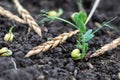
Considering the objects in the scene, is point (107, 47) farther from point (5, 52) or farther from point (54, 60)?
point (5, 52)

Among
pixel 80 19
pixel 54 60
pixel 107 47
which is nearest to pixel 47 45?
pixel 54 60

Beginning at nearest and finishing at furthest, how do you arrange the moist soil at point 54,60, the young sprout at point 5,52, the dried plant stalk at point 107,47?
the moist soil at point 54,60
the young sprout at point 5,52
the dried plant stalk at point 107,47

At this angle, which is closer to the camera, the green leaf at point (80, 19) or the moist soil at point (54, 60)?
the moist soil at point (54, 60)

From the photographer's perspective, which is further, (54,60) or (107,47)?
(107,47)

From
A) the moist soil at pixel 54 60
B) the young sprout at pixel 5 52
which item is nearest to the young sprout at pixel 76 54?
the moist soil at pixel 54 60

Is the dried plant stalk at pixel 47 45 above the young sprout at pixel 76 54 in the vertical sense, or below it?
above

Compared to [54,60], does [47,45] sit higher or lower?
higher

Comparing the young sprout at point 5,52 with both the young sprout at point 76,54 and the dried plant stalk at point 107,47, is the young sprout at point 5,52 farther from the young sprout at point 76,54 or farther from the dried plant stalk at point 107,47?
the dried plant stalk at point 107,47

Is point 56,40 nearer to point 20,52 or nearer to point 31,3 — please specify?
point 20,52

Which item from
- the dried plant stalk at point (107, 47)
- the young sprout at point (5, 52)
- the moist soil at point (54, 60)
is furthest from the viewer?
the dried plant stalk at point (107, 47)

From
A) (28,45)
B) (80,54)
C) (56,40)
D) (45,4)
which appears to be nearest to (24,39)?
(28,45)

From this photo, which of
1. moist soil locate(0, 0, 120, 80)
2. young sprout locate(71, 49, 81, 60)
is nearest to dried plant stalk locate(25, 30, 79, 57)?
moist soil locate(0, 0, 120, 80)
